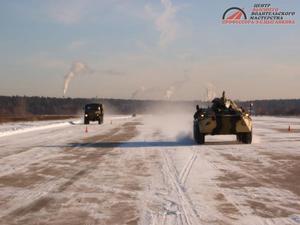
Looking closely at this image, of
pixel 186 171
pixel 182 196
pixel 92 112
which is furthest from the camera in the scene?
pixel 92 112

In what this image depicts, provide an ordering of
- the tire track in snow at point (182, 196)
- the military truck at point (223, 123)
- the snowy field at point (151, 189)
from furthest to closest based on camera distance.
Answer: the military truck at point (223, 123), the snowy field at point (151, 189), the tire track in snow at point (182, 196)

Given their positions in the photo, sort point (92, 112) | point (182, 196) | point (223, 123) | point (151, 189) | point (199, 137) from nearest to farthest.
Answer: point (182, 196)
point (151, 189)
point (223, 123)
point (199, 137)
point (92, 112)

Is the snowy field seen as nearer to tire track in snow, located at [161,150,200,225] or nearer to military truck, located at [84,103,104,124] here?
tire track in snow, located at [161,150,200,225]

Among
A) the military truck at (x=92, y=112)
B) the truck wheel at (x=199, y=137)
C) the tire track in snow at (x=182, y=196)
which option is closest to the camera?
the tire track in snow at (x=182, y=196)

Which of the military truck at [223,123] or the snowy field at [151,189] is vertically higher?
the military truck at [223,123]

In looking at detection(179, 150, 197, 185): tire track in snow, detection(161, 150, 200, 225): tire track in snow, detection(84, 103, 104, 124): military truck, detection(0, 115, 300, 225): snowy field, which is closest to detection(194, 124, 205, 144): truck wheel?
detection(0, 115, 300, 225): snowy field

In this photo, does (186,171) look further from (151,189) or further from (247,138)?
(247,138)

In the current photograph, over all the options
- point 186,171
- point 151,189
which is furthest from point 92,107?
point 151,189

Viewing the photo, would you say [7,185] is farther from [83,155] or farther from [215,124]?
[215,124]

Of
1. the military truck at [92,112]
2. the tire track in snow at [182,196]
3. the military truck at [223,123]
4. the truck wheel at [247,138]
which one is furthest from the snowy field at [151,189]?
the military truck at [92,112]

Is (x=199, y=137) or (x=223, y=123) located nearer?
(x=223, y=123)

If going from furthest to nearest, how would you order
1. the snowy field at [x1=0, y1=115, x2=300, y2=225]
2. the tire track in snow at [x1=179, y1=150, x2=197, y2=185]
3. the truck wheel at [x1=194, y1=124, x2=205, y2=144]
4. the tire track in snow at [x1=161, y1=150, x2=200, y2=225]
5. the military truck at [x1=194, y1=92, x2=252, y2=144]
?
the truck wheel at [x1=194, y1=124, x2=205, y2=144]
the military truck at [x1=194, y1=92, x2=252, y2=144]
the tire track in snow at [x1=179, y1=150, x2=197, y2=185]
the snowy field at [x1=0, y1=115, x2=300, y2=225]
the tire track in snow at [x1=161, y1=150, x2=200, y2=225]

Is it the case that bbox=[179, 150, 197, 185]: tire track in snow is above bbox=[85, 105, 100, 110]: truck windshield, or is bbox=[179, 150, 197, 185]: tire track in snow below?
below

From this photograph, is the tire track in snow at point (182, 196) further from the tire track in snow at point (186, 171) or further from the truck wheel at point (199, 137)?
the truck wheel at point (199, 137)
